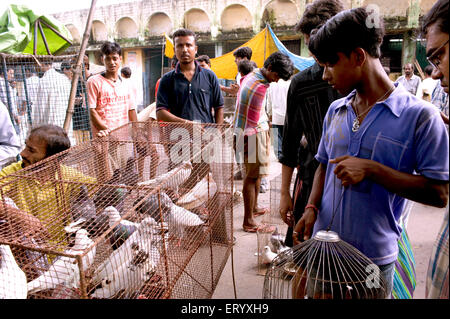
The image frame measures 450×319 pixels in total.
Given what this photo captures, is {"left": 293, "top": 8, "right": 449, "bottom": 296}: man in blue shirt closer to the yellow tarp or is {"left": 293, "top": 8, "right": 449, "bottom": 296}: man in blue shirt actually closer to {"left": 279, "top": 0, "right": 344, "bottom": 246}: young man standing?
{"left": 279, "top": 0, "right": 344, "bottom": 246}: young man standing

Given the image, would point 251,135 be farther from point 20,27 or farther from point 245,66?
point 20,27

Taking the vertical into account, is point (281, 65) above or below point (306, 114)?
above

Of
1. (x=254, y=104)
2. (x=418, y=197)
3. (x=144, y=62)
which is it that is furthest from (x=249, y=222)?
(x=144, y=62)

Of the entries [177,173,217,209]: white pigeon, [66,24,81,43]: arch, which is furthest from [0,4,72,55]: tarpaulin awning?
[66,24,81,43]: arch

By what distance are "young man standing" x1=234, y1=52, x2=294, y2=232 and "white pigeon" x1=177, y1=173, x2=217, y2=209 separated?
1.01m

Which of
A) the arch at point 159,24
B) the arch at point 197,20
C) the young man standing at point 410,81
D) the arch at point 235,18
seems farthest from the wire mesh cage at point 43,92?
the arch at point 159,24

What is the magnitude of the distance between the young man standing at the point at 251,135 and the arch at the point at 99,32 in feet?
46.9

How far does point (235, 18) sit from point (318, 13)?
12.3m

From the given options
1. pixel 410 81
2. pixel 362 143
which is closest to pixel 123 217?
pixel 362 143

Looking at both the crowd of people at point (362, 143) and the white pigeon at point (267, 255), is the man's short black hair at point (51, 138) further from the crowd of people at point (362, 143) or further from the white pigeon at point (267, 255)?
the white pigeon at point (267, 255)

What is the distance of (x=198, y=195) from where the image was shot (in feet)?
7.63

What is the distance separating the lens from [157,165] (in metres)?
2.61

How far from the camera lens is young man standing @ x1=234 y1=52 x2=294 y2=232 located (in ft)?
10.4
